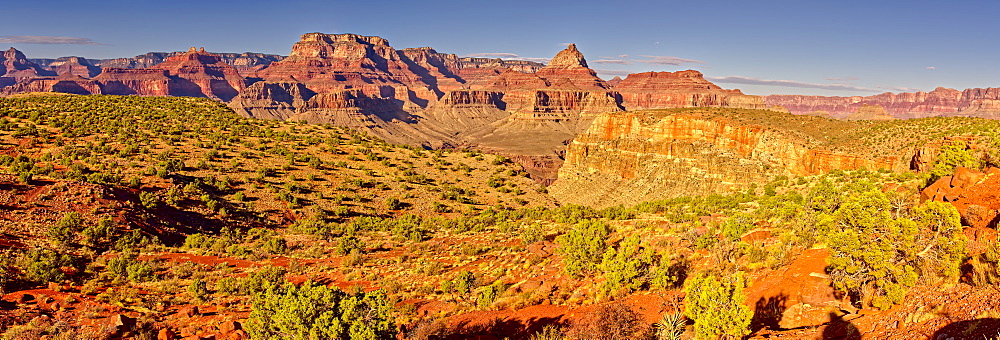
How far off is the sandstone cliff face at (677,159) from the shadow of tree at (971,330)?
3408 cm

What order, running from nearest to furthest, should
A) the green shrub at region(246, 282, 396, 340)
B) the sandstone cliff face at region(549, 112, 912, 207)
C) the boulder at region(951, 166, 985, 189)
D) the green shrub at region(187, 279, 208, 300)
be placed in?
1. the green shrub at region(246, 282, 396, 340)
2. the green shrub at region(187, 279, 208, 300)
3. the boulder at region(951, 166, 985, 189)
4. the sandstone cliff face at region(549, 112, 912, 207)

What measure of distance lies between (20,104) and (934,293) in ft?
262

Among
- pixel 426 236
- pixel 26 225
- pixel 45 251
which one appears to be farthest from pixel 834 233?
pixel 26 225

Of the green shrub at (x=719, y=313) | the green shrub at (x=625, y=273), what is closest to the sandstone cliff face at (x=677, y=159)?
the green shrub at (x=625, y=273)

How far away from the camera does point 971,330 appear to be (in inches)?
351

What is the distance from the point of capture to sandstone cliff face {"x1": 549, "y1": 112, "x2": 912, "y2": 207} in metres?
46.2

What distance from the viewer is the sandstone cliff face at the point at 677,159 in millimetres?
46156

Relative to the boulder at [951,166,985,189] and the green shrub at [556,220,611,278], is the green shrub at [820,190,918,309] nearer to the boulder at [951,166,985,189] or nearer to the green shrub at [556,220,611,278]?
the green shrub at [556,220,611,278]

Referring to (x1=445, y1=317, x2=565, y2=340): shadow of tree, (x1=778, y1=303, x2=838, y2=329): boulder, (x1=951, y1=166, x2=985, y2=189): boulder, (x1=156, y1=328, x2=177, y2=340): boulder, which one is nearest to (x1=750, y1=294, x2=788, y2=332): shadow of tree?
(x1=778, y1=303, x2=838, y2=329): boulder

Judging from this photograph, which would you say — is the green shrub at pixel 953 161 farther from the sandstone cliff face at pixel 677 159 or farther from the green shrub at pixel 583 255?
→ the green shrub at pixel 583 255

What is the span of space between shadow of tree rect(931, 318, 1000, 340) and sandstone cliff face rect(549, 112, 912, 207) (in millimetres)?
34077

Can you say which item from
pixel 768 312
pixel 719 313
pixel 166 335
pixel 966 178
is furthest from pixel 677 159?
pixel 166 335

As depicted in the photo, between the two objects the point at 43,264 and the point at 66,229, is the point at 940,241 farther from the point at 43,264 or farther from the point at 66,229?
the point at 66,229

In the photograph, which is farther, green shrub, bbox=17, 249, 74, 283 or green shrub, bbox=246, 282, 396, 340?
green shrub, bbox=17, 249, 74, 283
